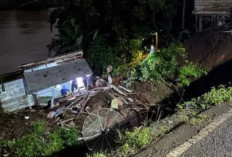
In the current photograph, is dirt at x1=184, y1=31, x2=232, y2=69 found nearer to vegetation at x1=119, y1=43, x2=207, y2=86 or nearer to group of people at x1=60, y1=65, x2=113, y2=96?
vegetation at x1=119, y1=43, x2=207, y2=86

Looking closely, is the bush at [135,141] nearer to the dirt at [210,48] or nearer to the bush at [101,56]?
the bush at [101,56]

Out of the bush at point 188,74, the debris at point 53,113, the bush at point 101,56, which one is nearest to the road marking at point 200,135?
the debris at point 53,113

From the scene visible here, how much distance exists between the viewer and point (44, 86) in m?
9.02

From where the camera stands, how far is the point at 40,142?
7336 millimetres

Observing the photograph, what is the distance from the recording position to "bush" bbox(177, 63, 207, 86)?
33.2 feet

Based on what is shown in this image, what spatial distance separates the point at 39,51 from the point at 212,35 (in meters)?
10.3

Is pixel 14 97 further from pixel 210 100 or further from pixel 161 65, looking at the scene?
pixel 210 100

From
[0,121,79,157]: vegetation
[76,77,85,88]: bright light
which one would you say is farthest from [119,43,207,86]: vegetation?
[0,121,79,157]: vegetation

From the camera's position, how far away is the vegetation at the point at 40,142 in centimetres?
712

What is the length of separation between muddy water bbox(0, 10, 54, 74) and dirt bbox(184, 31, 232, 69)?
8435 millimetres

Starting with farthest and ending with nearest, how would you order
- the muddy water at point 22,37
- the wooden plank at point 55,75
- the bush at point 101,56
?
the muddy water at point 22,37, the bush at point 101,56, the wooden plank at point 55,75

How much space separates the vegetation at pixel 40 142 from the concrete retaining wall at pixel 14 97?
137 cm

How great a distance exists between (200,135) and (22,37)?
18465mm

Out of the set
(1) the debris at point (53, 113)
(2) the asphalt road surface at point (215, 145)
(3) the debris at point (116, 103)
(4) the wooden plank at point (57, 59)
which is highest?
(2) the asphalt road surface at point (215, 145)
